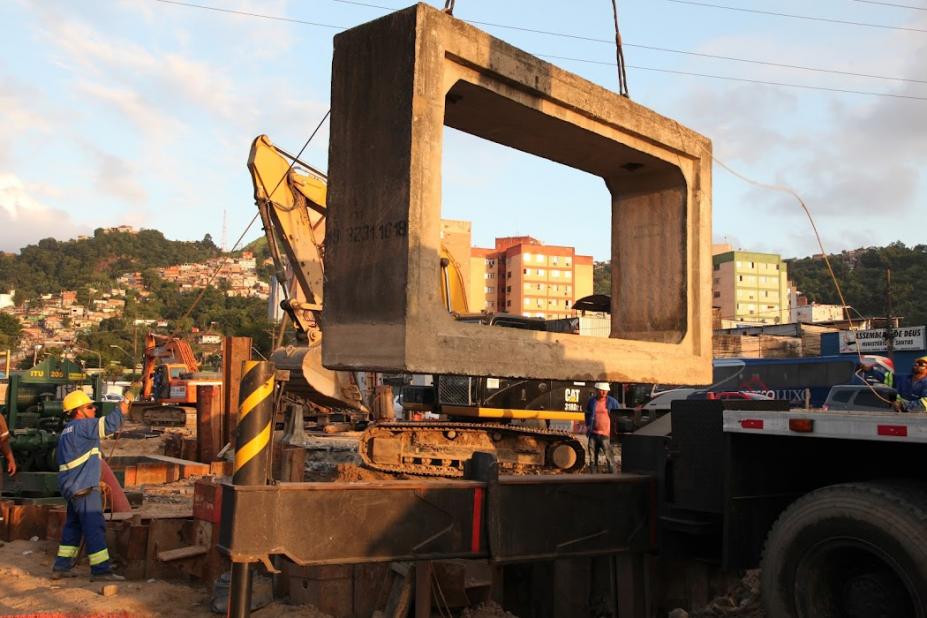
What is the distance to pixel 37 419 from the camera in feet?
33.4

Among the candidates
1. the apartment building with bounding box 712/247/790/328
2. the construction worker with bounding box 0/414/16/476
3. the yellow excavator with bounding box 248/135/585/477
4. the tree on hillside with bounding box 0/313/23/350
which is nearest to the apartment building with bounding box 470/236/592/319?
the apartment building with bounding box 712/247/790/328

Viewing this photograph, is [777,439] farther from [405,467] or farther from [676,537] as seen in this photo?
[405,467]

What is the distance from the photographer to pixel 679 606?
5617mm

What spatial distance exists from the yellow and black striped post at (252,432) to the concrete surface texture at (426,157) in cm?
81

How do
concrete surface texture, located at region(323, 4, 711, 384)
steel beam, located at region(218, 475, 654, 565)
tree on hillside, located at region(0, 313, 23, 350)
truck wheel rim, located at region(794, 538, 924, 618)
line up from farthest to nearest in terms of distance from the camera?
tree on hillside, located at region(0, 313, 23, 350) → concrete surface texture, located at region(323, 4, 711, 384) → truck wheel rim, located at region(794, 538, 924, 618) → steel beam, located at region(218, 475, 654, 565)

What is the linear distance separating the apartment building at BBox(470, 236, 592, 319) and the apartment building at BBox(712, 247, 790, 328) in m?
17.7

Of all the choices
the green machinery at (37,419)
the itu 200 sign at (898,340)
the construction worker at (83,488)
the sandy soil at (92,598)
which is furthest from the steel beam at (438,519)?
the itu 200 sign at (898,340)

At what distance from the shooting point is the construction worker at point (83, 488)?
6332 mm

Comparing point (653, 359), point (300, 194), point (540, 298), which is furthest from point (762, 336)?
point (540, 298)

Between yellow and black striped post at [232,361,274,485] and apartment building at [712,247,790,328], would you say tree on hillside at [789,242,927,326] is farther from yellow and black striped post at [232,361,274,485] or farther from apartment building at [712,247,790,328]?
yellow and black striped post at [232,361,274,485]

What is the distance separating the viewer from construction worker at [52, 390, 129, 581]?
633 cm

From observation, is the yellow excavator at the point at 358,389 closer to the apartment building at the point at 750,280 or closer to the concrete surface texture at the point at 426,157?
the concrete surface texture at the point at 426,157

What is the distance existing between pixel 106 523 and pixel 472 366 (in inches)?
164

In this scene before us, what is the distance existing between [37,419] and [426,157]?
7990mm
